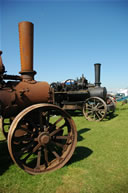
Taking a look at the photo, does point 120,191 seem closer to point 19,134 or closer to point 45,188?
point 45,188

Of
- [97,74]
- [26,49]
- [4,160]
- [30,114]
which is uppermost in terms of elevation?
[97,74]

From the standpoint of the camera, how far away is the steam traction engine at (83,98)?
8.73m

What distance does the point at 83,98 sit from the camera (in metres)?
9.65

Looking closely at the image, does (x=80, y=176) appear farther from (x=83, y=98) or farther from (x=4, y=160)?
(x=83, y=98)

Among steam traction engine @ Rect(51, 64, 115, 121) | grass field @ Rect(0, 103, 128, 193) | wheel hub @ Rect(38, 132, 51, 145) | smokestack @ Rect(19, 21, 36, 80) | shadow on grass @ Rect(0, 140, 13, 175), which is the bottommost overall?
shadow on grass @ Rect(0, 140, 13, 175)

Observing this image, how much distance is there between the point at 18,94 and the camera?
3.30 m

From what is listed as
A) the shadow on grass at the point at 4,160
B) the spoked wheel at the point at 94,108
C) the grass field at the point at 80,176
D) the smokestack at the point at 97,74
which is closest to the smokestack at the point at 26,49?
the shadow on grass at the point at 4,160

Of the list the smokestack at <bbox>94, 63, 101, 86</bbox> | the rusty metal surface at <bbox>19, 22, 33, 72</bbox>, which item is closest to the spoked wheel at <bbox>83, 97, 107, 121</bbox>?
the smokestack at <bbox>94, 63, 101, 86</bbox>

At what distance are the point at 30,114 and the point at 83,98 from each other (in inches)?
261

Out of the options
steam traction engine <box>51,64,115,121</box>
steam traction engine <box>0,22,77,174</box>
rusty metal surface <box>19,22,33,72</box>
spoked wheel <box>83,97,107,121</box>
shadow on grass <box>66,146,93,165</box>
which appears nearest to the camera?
steam traction engine <box>0,22,77,174</box>

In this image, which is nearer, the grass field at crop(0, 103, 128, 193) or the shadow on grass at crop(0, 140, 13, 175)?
the grass field at crop(0, 103, 128, 193)

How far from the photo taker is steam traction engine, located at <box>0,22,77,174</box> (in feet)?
9.66

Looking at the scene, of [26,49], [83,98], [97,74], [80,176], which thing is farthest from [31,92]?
[97,74]

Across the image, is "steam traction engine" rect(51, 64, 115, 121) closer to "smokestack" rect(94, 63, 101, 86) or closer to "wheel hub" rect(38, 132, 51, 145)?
"smokestack" rect(94, 63, 101, 86)
